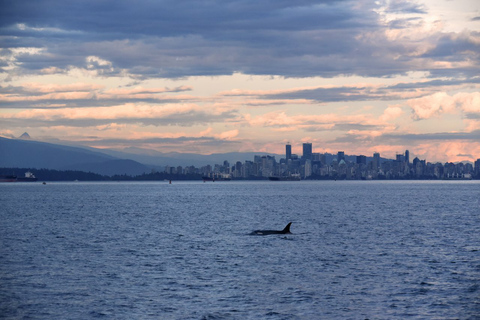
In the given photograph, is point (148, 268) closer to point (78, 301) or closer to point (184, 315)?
point (78, 301)

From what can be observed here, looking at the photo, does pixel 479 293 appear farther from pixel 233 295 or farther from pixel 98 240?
pixel 98 240

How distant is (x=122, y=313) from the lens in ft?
123

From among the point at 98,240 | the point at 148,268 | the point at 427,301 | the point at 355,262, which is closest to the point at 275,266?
the point at 355,262

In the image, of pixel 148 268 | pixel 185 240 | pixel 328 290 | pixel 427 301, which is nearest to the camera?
pixel 427 301

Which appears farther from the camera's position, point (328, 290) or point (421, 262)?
point (421, 262)

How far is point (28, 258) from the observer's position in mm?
60438

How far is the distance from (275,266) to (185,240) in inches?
955

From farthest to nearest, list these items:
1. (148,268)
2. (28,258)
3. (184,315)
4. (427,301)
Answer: (28,258)
(148,268)
(427,301)
(184,315)

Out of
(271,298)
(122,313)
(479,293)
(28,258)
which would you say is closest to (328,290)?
(271,298)

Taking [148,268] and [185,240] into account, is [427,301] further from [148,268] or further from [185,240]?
[185,240]

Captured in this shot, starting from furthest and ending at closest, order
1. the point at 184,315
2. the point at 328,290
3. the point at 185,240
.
A: the point at 185,240 < the point at 328,290 < the point at 184,315

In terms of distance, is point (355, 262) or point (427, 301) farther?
point (355, 262)

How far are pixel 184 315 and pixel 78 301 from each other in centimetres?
817

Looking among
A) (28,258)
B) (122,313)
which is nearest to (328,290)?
(122,313)
